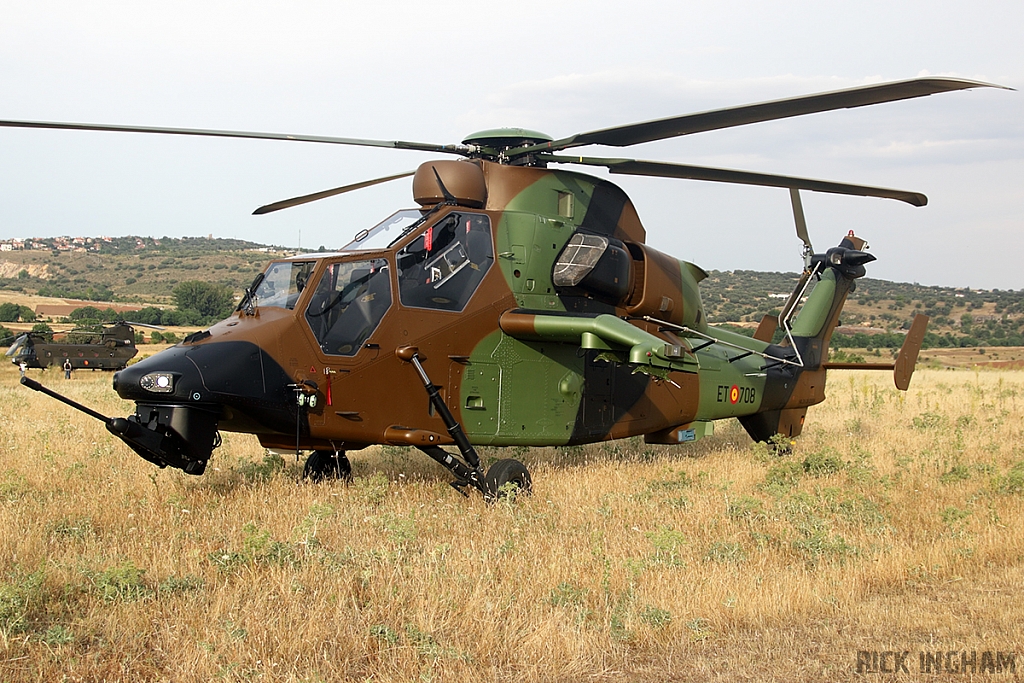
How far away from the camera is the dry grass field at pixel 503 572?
502 cm

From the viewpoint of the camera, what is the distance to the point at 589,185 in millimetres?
10789

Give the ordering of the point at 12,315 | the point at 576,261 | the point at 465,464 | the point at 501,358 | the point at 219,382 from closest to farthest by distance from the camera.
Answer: the point at 219,382 → the point at 465,464 → the point at 501,358 → the point at 576,261 → the point at 12,315

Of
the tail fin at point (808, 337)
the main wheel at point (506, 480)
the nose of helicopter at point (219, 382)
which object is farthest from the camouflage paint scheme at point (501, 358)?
the tail fin at point (808, 337)

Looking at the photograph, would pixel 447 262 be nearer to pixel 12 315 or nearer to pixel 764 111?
pixel 764 111

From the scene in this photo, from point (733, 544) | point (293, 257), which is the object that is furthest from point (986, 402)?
point (293, 257)

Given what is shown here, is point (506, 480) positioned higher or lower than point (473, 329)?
lower

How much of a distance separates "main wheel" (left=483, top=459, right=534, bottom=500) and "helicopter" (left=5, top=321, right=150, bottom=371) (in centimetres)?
2609

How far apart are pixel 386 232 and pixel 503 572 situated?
4355 mm

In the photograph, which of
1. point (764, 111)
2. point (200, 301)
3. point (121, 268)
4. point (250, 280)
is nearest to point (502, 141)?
point (764, 111)

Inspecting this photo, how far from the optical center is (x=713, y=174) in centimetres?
995

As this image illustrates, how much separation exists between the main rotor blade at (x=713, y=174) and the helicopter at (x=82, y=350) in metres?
26.3

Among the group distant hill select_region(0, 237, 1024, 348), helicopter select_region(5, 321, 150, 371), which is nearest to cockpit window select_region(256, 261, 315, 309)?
helicopter select_region(5, 321, 150, 371)

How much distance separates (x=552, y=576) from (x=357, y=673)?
196 centimetres

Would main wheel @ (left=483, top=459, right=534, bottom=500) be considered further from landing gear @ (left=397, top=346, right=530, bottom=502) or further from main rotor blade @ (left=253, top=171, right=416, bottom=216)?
main rotor blade @ (left=253, top=171, right=416, bottom=216)
